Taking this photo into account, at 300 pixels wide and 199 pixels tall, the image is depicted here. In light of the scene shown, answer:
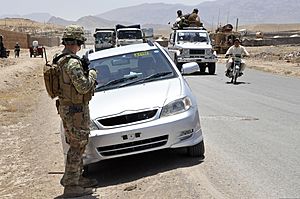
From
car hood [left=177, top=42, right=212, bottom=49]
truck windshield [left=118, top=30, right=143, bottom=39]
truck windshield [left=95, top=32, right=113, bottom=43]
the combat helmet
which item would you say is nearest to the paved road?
the combat helmet

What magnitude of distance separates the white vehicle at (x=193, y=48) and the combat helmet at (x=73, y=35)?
19359 mm

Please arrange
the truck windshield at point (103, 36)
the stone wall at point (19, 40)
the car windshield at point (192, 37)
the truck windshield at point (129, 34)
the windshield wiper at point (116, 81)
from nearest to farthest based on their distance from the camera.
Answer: the windshield wiper at point (116, 81) → the car windshield at point (192, 37) → the truck windshield at point (129, 34) → the truck windshield at point (103, 36) → the stone wall at point (19, 40)

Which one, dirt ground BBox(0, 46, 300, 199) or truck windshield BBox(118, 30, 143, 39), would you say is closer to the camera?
dirt ground BBox(0, 46, 300, 199)

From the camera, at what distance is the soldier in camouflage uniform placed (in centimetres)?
623

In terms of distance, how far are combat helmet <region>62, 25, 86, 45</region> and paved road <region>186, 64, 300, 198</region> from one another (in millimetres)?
2321

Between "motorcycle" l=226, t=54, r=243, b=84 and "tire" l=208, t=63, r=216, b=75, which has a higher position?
"motorcycle" l=226, t=54, r=243, b=84

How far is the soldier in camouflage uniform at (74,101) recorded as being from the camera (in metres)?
6.23

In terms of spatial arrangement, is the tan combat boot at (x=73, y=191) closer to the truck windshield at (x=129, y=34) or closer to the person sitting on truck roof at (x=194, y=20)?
the person sitting on truck roof at (x=194, y=20)

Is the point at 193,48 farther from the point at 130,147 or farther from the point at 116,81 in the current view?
the point at 130,147

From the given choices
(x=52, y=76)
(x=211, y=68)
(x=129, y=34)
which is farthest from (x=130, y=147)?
(x=129, y=34)

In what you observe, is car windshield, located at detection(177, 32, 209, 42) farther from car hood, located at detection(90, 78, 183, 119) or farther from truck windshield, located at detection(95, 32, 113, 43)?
truck windshield, located at detection(95, 32, 113, 43)

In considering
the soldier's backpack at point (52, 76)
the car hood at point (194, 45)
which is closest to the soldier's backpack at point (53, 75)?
the soldier's backpack at point (52, 76)

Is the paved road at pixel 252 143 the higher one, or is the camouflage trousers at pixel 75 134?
the camouflage trousers at pixel 75 134

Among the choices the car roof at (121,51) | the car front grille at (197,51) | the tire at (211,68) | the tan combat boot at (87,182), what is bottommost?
the tire at (211,68)
